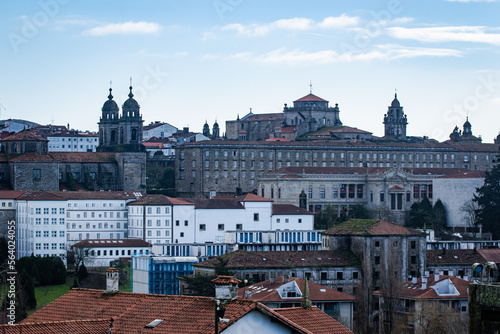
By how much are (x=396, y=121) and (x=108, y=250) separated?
6913 centimetres

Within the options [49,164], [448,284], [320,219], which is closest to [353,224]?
[448,284]

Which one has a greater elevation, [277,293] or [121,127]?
[121,127]

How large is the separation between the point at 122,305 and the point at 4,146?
8184 cm

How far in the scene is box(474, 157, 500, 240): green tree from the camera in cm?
9625

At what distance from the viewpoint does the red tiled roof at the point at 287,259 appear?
6475 cm

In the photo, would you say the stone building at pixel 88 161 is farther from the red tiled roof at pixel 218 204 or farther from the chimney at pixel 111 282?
the chimney at pixel 111 282

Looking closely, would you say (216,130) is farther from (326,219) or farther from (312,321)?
(312,321)

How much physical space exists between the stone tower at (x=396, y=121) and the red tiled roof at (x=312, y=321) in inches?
4709

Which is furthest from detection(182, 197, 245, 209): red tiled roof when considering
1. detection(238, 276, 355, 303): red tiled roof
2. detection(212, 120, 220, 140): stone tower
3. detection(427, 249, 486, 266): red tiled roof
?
detection(212, 120, 220, 140): stone tower

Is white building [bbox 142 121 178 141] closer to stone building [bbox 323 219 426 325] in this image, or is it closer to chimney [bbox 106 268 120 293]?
stone building [bbox 323 219 426 325]

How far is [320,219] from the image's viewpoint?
103m

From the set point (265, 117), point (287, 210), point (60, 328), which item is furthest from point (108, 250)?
point (265, 117)

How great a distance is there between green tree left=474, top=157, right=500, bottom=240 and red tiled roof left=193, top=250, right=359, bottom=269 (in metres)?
32.3

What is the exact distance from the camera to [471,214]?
103m
